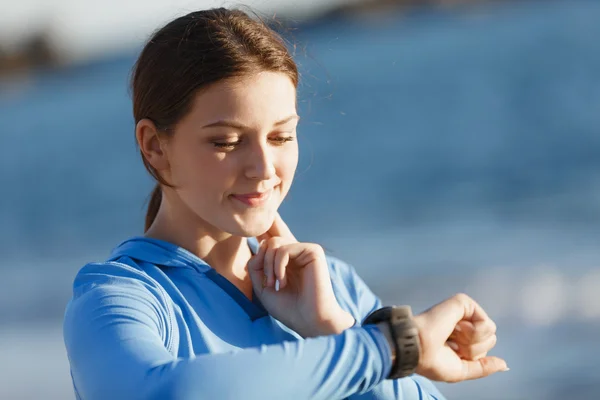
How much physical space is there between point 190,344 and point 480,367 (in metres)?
0.64

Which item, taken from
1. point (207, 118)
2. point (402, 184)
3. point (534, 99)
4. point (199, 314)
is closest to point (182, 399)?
point (199, 314)

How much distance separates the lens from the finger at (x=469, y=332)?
213 cm

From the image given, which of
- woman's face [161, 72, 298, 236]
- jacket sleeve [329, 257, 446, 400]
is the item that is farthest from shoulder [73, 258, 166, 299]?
jacket sleeve [329, 257, 446, 400]

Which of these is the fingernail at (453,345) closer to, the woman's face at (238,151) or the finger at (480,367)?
the finger at (480,367)

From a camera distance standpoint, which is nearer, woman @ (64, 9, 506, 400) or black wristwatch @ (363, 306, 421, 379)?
black wristwatch @ (363, 306, 421, 379)

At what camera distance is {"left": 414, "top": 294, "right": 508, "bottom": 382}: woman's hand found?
6.42ft

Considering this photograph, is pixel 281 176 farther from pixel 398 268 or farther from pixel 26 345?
pixel 398 268

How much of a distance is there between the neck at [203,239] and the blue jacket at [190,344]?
0.20 feet

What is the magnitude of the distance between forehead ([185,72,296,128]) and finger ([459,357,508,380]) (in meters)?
0.68

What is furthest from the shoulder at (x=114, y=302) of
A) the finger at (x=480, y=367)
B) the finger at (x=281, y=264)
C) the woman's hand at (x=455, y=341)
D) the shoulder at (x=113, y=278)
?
the finger at (x=480, y=367)

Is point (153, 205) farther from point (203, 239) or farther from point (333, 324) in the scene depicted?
point (333, 324)

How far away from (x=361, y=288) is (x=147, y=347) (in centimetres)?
87

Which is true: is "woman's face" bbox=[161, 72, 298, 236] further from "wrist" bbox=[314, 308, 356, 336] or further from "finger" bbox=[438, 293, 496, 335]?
"finger" bbox=[438, 293, 496, 335]

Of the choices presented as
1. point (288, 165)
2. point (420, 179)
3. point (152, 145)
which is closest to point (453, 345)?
point (288, 165)
